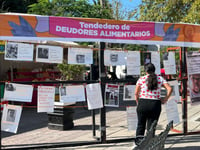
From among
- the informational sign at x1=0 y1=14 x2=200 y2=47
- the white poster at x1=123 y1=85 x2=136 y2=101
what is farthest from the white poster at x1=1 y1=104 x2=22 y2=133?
the white poster at x1=123 y1=85 x2=136 y2=101

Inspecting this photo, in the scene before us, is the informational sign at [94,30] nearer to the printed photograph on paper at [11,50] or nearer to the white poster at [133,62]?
the printed photograph on paper at [11,50]

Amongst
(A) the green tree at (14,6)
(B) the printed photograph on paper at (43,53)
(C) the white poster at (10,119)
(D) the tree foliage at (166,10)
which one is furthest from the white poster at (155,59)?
(A) the green tree at (14,6)

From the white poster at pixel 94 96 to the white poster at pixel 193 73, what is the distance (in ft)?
8.05

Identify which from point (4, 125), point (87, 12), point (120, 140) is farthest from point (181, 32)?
point (87, 12)

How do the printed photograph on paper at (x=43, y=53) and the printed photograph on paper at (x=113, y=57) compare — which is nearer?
the printed photograph on paper at (x=43, y=53)

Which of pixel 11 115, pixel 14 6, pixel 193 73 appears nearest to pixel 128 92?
pixel 193 73

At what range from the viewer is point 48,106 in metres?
5.41

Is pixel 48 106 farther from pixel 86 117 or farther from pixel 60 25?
pixel 86 117

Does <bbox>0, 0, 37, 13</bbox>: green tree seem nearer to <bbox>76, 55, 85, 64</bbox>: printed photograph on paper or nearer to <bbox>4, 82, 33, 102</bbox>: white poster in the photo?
<bbox>76, 55, 85, 64</bbox>: printed photograph on paper

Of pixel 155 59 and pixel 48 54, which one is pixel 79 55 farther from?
pixel 155 59

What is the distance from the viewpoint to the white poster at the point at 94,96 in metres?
5.72

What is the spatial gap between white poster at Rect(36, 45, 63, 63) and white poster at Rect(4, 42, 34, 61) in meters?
0.20

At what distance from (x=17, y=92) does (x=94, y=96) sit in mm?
1596

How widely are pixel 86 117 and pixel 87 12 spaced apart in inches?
395
